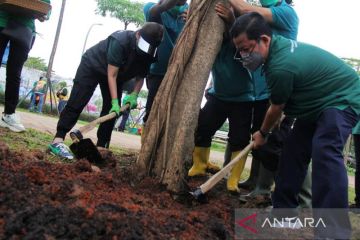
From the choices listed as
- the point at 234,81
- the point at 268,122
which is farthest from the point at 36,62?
the point at 268,122

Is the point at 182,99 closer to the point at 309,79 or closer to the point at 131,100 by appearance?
the point at 309,79

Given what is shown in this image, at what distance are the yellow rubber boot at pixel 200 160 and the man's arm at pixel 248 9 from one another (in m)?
1.40

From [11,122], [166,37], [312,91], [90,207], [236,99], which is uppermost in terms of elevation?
[166,37]

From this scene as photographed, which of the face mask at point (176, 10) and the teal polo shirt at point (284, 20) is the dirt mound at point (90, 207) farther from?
the face mask at point (176, 10)

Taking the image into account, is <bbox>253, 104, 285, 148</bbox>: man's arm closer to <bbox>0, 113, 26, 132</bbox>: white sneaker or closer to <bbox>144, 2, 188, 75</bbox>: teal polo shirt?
<bbox>144, 2, 188, 75</bbox>: teal polo shirt

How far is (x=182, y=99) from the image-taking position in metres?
3.14

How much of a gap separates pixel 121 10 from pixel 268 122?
3151 centimetres

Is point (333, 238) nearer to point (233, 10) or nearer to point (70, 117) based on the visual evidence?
point (233, 10)

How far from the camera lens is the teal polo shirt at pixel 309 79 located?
252 cm

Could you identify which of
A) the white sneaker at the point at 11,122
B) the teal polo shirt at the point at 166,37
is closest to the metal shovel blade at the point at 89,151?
the teal polo shirt at the point at 166,37

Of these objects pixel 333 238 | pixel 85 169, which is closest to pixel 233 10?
pixel 85 169

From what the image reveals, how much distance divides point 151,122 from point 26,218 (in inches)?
62.1

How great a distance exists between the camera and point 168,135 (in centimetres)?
310

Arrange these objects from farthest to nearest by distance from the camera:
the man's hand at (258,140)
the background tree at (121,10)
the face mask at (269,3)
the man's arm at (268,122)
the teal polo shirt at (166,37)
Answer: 1. the background tree at (121,10)
2. the teal polo shirt at (166,37)
3. the face mask at (269,3)
4. the man's hand at (258,140)
5. the man's arm at (268,122)
